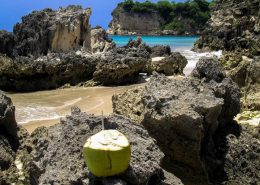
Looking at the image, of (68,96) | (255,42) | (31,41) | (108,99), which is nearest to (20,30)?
(31,41)

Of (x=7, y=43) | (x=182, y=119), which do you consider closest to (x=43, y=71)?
(x=7, y=43)

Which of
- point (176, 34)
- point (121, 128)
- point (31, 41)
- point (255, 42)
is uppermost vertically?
point (121, 128)

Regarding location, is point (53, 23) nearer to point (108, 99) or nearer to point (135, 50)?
point (135, 50)

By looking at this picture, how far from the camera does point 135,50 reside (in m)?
17.2

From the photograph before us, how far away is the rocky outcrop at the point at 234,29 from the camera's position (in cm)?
2727

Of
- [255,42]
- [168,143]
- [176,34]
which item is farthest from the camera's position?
[176,34]

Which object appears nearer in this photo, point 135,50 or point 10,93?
point 10,93

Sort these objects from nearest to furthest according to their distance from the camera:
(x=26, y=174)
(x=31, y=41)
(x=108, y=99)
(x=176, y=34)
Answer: (x=26, y=174) < (x=108, y=99) < (x=31, y=41) < (x=176, y=34)

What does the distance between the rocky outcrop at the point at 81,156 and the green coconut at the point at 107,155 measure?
0.06 metres

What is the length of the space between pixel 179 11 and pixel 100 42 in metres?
75.9

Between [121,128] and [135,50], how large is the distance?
43.7 feet

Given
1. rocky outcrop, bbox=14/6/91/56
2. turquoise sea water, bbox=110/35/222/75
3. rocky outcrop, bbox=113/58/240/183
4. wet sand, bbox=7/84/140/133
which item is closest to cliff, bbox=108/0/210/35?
turquoise sea water, bbox=110/35/222/75

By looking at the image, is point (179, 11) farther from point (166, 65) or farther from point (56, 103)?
point (56, 103)

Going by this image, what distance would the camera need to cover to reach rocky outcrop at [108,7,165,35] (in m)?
93.5
